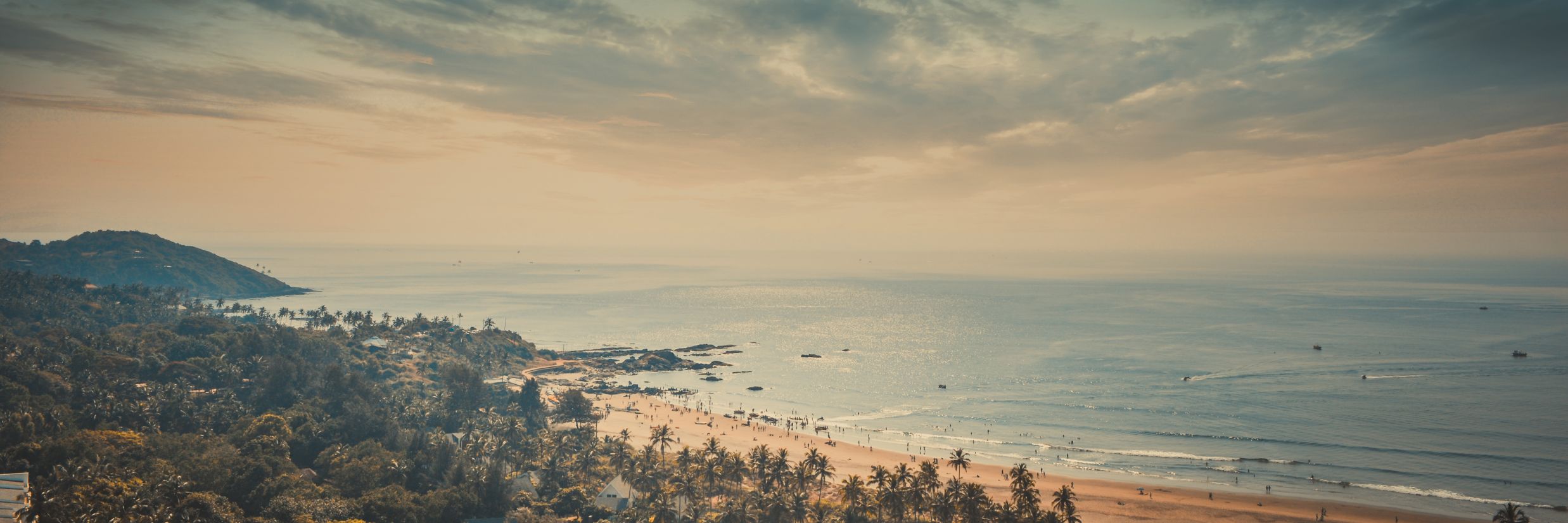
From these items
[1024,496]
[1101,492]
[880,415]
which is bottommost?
[880,415]

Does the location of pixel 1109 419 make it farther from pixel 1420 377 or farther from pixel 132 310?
pixel 132 310

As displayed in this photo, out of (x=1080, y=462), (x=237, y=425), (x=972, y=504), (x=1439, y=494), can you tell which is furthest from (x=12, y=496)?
(x=1439, y=494)

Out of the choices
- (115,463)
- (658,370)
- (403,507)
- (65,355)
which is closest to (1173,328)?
(658,370)

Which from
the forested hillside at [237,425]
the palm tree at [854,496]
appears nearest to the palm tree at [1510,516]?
the palm tree at [854,496]

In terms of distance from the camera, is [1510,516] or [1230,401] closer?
[1510,516]

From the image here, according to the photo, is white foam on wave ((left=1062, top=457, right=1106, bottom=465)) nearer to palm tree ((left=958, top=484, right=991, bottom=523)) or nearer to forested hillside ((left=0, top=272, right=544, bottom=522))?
palm tree ((left=958, top=484, right=991, bottom=523))

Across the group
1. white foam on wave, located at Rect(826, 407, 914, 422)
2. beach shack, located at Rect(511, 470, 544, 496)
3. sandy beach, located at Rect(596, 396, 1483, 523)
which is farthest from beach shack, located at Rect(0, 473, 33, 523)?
white foam on wave, located at Rect(826, 407, 914, 422)

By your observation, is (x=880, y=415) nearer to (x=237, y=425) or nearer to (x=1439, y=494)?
(x=1439, y=494)
